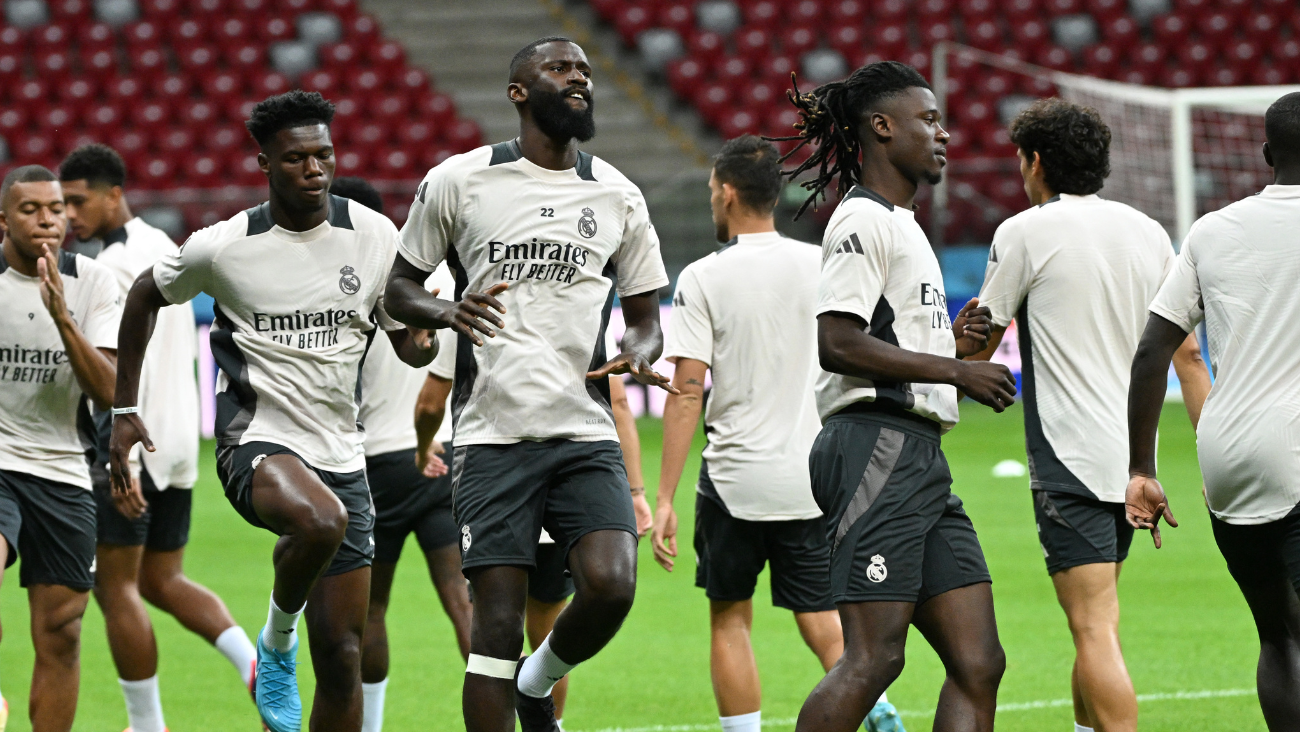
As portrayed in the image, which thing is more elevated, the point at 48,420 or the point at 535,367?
the point at 535,367

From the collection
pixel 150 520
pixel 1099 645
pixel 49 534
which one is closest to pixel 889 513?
pixel 1099 645

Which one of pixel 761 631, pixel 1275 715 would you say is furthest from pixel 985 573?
pixel 761 631

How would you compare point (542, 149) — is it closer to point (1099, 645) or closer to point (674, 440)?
point (674, 440)

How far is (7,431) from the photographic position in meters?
5.91

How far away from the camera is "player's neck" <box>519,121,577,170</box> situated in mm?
4871

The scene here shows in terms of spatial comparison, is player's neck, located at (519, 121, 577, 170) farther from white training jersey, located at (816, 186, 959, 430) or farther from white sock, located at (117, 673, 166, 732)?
white sock, located at (117, 673, 166, 732)

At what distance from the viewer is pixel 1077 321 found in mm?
5254

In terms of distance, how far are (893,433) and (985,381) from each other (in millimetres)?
365

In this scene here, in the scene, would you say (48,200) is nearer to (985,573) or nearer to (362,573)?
(362,573)

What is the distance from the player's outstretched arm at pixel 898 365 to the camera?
4.08 meters

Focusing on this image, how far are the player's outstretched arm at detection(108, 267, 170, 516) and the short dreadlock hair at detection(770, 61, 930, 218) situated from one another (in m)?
2.36

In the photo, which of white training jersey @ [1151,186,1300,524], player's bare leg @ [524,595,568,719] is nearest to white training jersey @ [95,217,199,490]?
player's bare leg @ [524,595,568,719]

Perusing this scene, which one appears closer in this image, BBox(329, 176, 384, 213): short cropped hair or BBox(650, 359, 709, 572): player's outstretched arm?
BBox(650, 359, 709, 572): player's outstretched arm

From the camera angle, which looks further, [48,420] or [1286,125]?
[48,420]
